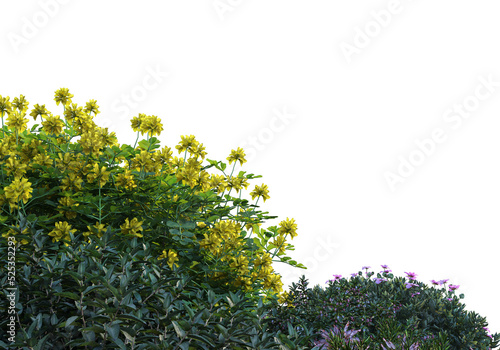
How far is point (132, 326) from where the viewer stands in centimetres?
277

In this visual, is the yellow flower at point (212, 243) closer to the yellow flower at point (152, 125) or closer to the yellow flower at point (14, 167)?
the yellow flower at point (152, 125)

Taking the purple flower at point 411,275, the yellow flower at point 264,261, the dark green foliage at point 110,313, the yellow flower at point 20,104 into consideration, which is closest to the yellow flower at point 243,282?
the yellow flower at point 264,261

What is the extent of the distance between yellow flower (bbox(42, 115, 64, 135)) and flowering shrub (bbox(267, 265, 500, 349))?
298 centimetres

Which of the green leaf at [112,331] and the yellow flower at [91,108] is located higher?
the yellow flower at [91,108]

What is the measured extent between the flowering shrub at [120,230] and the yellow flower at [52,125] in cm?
1

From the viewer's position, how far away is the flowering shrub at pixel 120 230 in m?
2.97

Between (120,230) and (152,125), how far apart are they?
1326mm

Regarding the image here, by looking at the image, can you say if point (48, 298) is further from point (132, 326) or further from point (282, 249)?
point (282, 249)

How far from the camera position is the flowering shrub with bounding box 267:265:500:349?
4.48 m

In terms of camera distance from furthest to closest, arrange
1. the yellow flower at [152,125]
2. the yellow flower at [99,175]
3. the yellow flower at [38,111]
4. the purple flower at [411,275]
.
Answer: the purple flower at [411,275] < the yellow flower at [38,111] < the yellow flower at [152,125] < the yellow flower at [99,175]

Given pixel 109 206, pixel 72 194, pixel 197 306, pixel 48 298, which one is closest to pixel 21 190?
pixel 72 194

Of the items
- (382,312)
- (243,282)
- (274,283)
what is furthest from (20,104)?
(382,312)

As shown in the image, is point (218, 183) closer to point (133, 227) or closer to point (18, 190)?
point (133, 227)

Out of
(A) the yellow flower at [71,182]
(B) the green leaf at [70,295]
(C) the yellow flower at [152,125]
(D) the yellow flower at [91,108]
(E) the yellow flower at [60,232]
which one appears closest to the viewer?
(B) the green leaf at [70,295]
